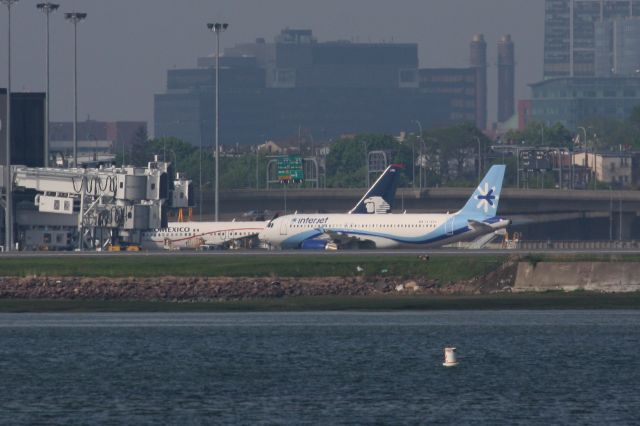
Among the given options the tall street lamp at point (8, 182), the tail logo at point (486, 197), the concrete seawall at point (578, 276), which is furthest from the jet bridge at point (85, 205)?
the concrete seawall at point (578, 276)

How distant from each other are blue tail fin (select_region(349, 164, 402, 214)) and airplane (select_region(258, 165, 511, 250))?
64.1 feet

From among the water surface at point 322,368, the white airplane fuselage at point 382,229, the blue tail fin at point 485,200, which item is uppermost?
the blue tail fin at point 485,200

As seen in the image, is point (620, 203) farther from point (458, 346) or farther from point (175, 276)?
point (458, 346)

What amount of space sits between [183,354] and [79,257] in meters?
40.8

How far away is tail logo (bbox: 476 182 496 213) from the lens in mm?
146375

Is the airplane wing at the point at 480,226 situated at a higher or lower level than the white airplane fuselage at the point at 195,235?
higher

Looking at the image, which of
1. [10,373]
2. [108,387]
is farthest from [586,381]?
[10,373]

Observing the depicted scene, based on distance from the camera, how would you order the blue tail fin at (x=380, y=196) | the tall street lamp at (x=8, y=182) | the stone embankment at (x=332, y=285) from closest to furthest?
1. the stone embankment at (x=332, y=285)
2. the tall street lamp at (x=8, y=182)
3. the blue tail fin at (x=380, y=196)

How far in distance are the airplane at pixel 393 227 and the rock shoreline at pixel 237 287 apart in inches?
1391

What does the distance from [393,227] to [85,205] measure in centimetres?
2719

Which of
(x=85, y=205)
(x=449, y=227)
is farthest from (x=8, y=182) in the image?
(x=449, y=227)

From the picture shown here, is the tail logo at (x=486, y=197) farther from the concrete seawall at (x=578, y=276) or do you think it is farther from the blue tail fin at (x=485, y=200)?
the concrete seawall at (x=578, y=276)

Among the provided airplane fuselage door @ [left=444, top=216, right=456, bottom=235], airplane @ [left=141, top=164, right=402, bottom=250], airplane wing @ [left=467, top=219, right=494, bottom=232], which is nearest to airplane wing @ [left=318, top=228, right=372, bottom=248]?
airplane fuselage door @ [left=444, top=216, right=456, bottom=235]

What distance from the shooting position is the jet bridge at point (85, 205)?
5541 inches
